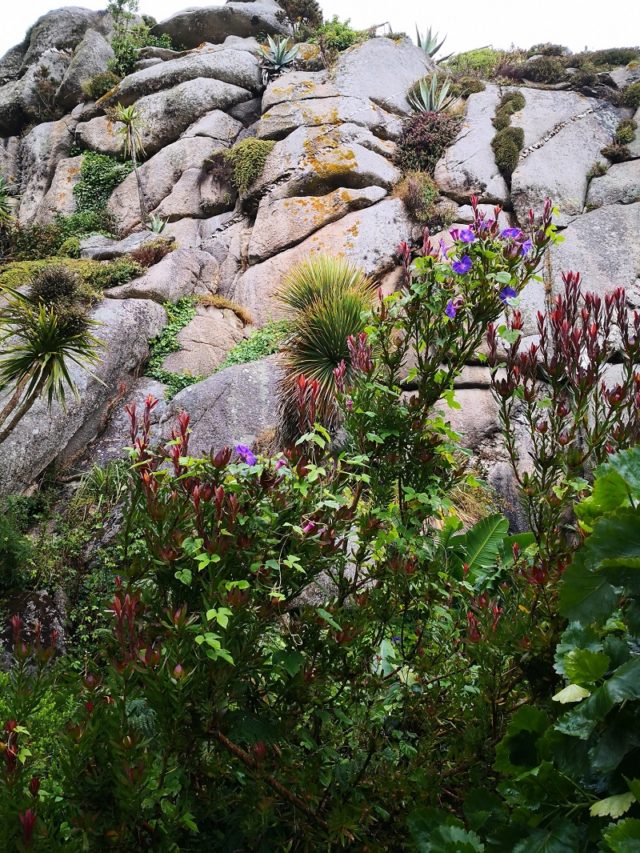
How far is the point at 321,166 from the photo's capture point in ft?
41.3

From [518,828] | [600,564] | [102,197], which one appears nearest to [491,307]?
[600,564]

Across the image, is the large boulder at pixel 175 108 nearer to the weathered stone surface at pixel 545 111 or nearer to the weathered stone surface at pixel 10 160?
the weathered stone surface at pixel 10 160

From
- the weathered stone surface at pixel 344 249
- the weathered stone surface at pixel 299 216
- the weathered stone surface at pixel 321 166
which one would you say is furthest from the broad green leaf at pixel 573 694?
the weathered stone surface at pixel 321 166

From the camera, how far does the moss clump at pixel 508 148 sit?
12273mm

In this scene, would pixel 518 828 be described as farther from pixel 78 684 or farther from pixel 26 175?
pixel 26 175

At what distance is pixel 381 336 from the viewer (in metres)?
2.76

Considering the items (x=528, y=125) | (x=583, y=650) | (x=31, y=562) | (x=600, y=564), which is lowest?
(x=31, y=562)

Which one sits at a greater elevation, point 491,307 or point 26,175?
point 26,175

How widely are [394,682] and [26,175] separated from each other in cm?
1919

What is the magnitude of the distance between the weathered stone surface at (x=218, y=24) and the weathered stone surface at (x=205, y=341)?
12930 mm

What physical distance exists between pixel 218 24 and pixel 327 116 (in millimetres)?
8788

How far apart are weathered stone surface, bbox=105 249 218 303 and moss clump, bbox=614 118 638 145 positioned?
349 inches

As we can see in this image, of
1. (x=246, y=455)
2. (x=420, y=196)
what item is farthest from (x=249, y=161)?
(x=246, y=455)

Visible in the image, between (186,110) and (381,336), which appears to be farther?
(186,110)
